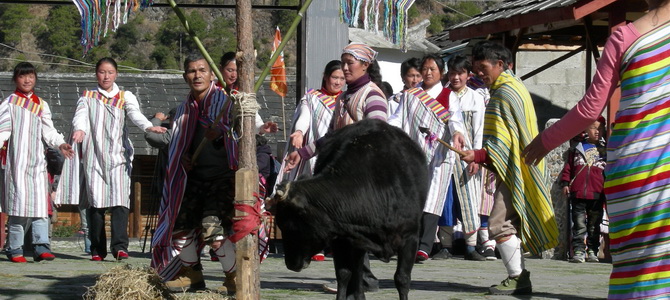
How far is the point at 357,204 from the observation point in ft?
21.3

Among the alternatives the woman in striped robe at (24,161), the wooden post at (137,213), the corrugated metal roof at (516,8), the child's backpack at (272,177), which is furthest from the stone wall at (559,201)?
the wooden post at (137,213)

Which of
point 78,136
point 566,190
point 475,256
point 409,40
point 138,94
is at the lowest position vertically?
Answer: point 475,256

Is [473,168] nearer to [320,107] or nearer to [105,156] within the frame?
[320,107]

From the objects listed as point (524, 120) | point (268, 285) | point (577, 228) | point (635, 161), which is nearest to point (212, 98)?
point (268, 285)

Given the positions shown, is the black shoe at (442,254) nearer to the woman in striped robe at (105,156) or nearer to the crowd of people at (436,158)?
the crowd of people at (436,158)

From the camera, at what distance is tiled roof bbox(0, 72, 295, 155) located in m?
25.6

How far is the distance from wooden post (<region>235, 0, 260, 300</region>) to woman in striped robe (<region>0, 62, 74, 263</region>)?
5246mm

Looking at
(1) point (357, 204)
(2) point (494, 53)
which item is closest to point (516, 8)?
(2) point (494, 53)

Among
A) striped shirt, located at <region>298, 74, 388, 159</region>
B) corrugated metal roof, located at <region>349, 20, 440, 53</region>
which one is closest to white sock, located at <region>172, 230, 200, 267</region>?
striped shirt, located at <region>298, 74, 388, 159</region>

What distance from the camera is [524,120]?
25.3 feet

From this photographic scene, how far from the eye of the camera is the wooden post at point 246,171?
225 inches

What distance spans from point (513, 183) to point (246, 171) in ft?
8.52

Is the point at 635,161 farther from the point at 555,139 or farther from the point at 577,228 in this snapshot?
the point at 577,228

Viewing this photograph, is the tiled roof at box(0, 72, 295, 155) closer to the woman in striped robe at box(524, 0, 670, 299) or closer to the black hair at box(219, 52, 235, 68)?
the black hair at box(219, 52, 235, 68)
